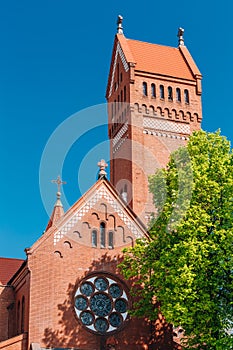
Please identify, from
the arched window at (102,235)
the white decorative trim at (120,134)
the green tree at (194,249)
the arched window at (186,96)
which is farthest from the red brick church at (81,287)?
the arched window at (186,96)

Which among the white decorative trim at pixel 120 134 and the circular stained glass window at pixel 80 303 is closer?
the circular stained glass window at pixel 80 303

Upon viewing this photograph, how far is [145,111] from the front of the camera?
5194 cm

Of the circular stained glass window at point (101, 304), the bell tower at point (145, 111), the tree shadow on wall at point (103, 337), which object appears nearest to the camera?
the tree shadow on wall at point (103, 337)

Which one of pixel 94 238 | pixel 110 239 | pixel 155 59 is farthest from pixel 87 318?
pixel 155 59

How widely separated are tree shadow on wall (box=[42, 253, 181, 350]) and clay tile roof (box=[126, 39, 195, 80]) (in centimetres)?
2196

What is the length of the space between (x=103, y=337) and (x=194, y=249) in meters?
8.90

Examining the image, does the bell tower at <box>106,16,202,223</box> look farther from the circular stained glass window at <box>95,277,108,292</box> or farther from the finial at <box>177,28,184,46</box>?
the circular stained glass window at <box>95,277,108,292</box>

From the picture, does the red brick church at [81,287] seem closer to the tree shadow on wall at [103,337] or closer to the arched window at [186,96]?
the tree shadow on wall at [103,337]

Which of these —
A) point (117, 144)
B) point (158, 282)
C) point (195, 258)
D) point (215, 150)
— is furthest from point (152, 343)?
point (117, 144)

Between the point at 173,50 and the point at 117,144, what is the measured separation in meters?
11.3

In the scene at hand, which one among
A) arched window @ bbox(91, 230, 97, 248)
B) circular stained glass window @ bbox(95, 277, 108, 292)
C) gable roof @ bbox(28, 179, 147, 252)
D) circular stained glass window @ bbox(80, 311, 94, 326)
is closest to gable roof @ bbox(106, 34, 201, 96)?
gable roof @ bbox(28, 179, 147, 252)

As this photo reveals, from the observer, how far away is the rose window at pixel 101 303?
35500mm

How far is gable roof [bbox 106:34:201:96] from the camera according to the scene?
177 ft

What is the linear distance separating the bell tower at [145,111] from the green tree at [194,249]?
1400 centimetres
